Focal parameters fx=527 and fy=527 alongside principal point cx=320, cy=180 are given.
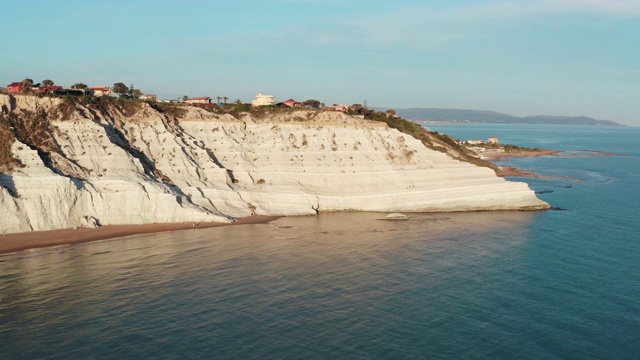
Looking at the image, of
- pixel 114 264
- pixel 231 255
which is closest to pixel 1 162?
pixel 114 264

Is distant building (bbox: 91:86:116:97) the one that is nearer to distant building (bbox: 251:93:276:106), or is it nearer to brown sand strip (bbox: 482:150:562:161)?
distant building (bbox: 251:93:276:106)

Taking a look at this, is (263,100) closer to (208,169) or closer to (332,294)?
(208,169)

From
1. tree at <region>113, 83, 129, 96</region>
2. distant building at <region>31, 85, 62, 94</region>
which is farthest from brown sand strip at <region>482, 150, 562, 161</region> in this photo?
distant building at <region>31, 85, 62, 94</region>

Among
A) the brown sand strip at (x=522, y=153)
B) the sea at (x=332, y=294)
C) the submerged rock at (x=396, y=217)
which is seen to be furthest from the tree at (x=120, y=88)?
the brown sand strip at (x=522, y=153)

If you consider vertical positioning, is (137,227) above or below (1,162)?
below

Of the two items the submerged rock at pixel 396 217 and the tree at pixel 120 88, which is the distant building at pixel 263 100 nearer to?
the tree at pixel 120 88

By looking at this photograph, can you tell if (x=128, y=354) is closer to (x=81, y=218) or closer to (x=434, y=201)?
(x=81, y=218)

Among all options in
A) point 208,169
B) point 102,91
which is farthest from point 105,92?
point 208,169
